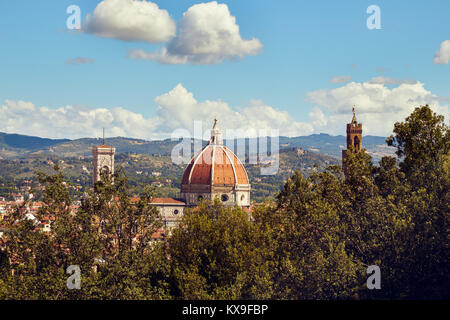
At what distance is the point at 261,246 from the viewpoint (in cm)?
4609

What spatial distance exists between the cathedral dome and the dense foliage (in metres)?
65.2

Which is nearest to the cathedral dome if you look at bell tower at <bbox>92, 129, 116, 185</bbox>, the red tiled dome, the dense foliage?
the red tiled dome

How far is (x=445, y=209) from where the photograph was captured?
150 feet

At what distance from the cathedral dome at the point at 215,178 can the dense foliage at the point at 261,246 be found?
6520 cm

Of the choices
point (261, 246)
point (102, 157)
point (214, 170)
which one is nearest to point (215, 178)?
point (214, 170)

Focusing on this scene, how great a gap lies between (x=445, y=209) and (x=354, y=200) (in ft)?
22.6

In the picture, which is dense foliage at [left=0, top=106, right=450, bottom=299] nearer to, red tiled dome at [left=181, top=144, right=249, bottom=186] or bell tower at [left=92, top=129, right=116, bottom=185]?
red tiled dome at [left=181, top=144, right=249, bottom=186]

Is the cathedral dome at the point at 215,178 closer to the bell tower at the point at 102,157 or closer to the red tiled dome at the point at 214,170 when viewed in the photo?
the red tiled dome at the point at 214,170

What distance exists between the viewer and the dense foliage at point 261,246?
4238 cm

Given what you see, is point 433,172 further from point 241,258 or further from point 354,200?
point 241,258

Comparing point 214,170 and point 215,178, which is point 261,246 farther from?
point 214,170

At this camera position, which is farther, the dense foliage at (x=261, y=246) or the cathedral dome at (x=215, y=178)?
the cathedral dome at (x=215, y=178)

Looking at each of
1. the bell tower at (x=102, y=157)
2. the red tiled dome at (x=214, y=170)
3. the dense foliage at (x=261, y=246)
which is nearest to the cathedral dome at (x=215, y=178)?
the red tiled dome at (x=214, y=170)
